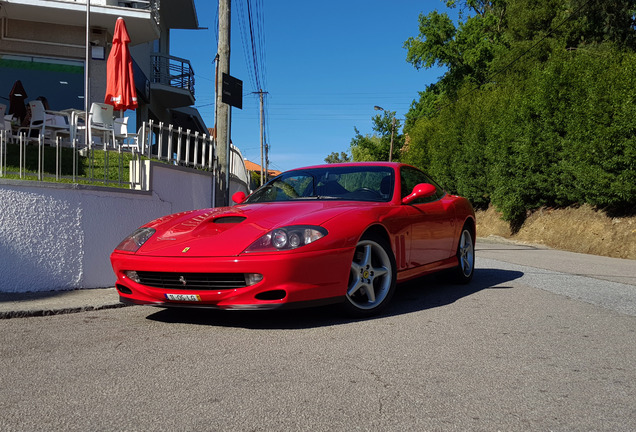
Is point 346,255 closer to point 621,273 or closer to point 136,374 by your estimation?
point 136,374

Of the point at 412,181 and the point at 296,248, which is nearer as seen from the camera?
the point at 296,248

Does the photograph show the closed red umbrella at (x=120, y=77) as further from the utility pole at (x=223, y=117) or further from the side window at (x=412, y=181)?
the side window at (x=412, y=181)

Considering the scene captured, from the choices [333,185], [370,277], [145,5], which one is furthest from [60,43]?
[370,277]

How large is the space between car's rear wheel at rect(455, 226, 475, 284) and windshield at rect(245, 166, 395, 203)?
1.53 metres

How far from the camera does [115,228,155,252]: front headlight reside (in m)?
4.91

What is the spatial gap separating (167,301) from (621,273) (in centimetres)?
718

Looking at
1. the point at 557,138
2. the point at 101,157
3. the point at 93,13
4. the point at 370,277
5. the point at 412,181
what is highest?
the point at 93,13

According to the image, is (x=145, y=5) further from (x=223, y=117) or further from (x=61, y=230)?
(x=61, y=230)

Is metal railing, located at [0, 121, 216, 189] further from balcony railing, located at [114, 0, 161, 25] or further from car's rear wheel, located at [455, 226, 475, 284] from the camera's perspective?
balcony railing, located at [114, 0, 161, 25]

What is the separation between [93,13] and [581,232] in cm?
1517

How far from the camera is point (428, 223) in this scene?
5.94 meters

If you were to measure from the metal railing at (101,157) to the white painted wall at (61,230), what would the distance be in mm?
249

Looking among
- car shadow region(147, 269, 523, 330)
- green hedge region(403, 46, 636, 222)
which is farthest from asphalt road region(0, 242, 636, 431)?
green hedge region(403, 46, 636, 222)

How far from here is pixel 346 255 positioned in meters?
4.59
